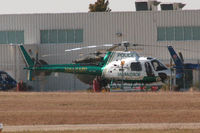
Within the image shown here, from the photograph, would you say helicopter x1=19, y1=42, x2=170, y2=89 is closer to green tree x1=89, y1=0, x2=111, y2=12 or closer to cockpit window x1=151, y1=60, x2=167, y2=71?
cockpit window x1=151, y1=60, x2=167, y2=71

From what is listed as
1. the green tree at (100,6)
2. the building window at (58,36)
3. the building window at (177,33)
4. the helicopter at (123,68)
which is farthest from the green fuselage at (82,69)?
the green tree at (100,6)

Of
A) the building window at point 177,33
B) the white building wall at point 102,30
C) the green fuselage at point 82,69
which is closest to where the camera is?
the green fuselage at point 82,69

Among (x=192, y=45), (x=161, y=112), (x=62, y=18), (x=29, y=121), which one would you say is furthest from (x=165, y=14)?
(x=29, y=121)

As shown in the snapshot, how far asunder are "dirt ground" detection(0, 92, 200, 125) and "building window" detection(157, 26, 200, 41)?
59.4 feet

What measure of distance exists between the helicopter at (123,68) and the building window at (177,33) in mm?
10504

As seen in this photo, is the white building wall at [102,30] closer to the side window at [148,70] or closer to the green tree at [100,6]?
the side window at [148,70]

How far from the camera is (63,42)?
53.7 meters

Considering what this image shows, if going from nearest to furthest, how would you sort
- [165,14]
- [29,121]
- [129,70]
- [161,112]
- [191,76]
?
A: [29,121], [161,112], [129,70], [191,76], [165,14]

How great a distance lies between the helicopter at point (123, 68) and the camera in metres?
41.3

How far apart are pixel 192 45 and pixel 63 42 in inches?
453

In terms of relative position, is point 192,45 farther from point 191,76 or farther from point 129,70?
point 129,70

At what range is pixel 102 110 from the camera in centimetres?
2723

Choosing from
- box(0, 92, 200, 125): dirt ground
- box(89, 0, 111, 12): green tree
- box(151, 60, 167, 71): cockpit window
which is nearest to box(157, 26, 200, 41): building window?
box(151, 60, 167, 71): cockpit window

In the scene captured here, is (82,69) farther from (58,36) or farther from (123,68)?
(58,36)
